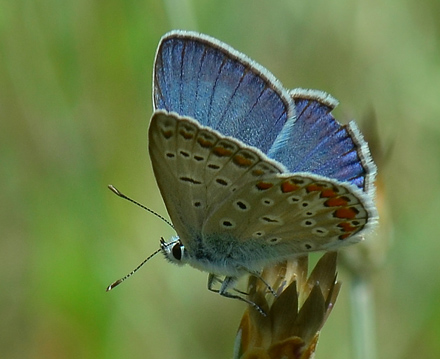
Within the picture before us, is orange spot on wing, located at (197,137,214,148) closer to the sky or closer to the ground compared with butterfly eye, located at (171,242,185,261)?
closer to the sky

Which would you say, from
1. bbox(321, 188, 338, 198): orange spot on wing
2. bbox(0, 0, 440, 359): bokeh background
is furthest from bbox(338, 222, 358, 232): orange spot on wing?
bbox(0, 0, 440, 359): bokeh background

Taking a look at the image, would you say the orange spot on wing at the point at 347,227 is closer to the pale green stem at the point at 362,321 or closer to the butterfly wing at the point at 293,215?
the butterfly wing at the point at 293,215

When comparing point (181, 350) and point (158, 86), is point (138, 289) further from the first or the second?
point (158, 86)

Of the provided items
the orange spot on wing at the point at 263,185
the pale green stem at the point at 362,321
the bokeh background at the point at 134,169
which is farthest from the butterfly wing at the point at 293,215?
the bokeh background at the point at 134,169

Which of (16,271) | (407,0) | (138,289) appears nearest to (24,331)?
(16,271)

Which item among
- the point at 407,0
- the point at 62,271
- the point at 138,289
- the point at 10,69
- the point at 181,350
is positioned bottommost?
the point at 181,350

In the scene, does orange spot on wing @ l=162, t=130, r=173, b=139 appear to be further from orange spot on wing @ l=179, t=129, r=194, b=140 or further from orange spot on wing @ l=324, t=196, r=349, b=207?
orange spot on wing @ l=324, t=196, r=349, b=207

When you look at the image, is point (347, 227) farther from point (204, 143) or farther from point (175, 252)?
point (175, 252)
